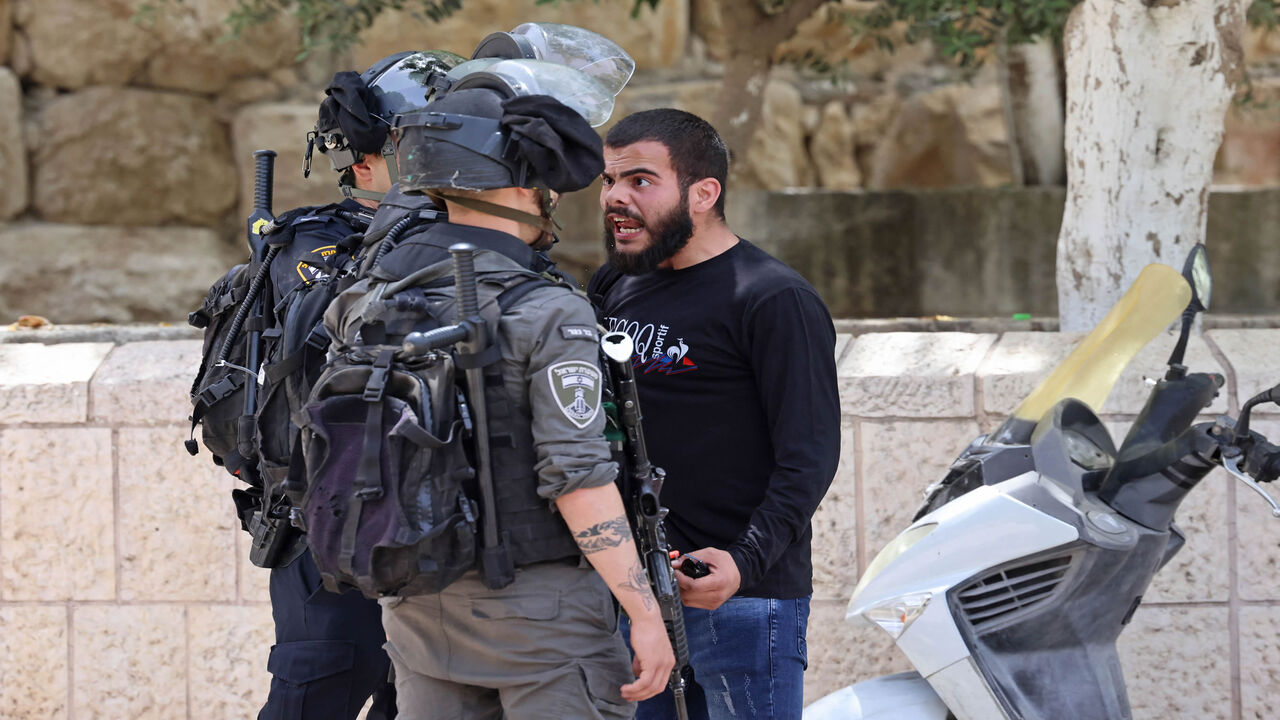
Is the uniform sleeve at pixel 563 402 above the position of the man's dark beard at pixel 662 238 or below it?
below

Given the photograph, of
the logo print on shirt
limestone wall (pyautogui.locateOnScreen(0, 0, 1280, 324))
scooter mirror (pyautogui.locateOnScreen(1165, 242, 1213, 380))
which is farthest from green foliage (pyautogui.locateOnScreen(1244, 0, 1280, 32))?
the logo print on shirt

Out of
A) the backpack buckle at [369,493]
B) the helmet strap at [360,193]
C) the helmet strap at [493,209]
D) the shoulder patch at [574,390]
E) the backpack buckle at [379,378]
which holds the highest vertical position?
the helmet strap at [493,209]

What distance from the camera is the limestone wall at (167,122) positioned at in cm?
729

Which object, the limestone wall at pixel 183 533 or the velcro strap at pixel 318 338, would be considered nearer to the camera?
the velcro strap at pixel 318 338

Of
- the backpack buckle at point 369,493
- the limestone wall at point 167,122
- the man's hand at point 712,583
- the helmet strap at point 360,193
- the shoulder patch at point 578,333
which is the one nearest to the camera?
the backpack buckle at point 369,493

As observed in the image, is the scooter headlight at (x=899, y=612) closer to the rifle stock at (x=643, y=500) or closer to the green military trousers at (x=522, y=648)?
the rifle stock at (x=643, y=500)

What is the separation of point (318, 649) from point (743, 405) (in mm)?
1080

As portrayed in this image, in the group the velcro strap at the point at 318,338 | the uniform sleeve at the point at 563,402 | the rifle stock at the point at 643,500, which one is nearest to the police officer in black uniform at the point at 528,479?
the uniform sleeve at the point at 563,402

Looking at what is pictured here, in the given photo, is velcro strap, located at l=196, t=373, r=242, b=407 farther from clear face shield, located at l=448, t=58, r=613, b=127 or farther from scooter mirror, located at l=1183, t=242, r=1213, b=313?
scooter mirror, located at l=1183, t=242, r=1213, b=313

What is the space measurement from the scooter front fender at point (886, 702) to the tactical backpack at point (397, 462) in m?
0.98

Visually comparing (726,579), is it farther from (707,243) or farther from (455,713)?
(707,243)

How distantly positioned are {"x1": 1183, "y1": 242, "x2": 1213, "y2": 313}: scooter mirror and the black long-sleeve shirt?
683mm

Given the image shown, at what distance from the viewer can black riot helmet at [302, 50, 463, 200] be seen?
10.0ft

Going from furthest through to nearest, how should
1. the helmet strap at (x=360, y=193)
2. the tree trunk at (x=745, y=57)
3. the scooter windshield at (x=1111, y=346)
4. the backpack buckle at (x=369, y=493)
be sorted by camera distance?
the tree trunk at (x=745, y=57)
the helmet strap at (x=360, y=193)
the scooter windshield at (x=1111, y=346)
the backpack buckle at (x=369, y=493)
